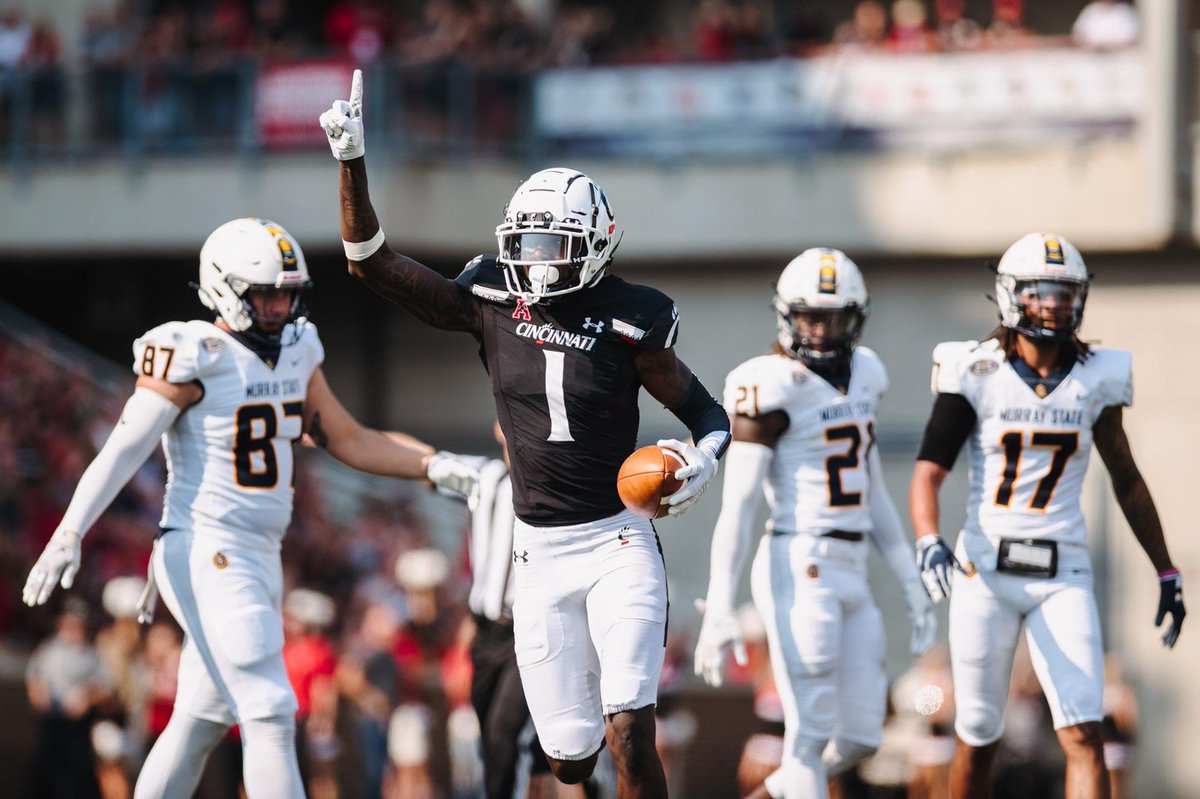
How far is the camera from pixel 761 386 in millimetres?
7617

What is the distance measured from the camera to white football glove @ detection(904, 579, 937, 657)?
26.0ft

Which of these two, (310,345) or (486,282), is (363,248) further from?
(310,345)

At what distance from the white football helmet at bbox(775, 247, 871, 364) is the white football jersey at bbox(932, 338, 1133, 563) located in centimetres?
60

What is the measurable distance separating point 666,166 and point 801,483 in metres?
9.21

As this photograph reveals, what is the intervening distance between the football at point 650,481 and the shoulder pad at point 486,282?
73 cm

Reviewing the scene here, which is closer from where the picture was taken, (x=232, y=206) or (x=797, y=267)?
(x=797, y=267)

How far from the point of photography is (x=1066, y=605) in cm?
712

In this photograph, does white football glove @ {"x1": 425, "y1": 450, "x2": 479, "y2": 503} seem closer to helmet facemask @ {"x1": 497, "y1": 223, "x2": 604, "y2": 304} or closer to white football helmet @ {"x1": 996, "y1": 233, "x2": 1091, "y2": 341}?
helmet facemask @ {"x1": 497, "y1": 223, "x2": 604, "y2": 304}

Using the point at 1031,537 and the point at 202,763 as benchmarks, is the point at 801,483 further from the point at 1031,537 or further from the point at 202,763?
the point at 202,763

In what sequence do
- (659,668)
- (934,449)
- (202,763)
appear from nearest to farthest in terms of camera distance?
(659,668) < (202,763) < (934,449)

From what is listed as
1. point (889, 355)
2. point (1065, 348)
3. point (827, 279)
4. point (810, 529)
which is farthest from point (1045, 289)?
point (889, 355)

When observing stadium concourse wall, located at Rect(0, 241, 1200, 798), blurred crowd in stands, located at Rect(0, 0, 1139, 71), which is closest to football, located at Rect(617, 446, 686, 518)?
stadium concourse wall, located at Rect(0, 241, 1200, 798)

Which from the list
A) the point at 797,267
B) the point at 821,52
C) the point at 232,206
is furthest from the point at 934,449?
the point at 232,206

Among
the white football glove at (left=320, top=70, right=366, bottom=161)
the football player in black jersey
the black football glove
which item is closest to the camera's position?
the white football glove at (left=320, top=70, right=366, bottom=161)
